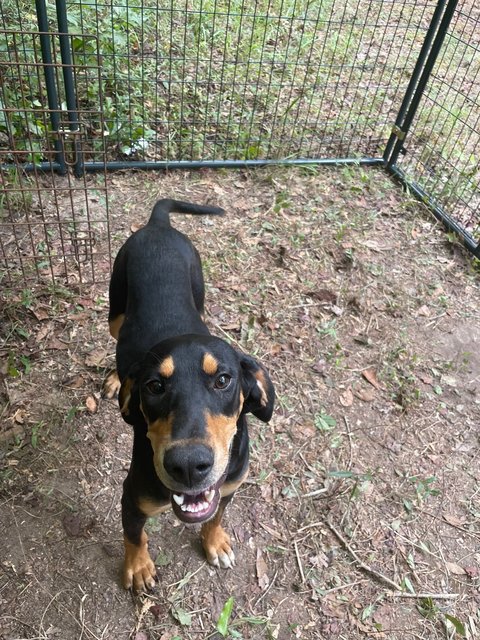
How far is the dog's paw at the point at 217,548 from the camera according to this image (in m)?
2.54

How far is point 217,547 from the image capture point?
2.57m

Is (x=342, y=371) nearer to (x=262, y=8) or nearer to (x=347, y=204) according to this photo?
(x=347, y=204)

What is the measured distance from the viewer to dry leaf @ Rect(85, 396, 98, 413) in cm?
312

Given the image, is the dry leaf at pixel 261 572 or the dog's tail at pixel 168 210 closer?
the dry leaf at pixel 261 572

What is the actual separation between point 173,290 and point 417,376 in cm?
199

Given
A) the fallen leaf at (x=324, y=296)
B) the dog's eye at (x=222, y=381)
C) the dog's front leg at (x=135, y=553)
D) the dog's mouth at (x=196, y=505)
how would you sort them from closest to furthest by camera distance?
the dog's mouth at (x=196, y=505), the dog's eye at (x=222, y=381), the dog's front leg at (x=135, y=553), the fallen leaf at (x=324, y=296)

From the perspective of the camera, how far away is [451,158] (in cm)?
570

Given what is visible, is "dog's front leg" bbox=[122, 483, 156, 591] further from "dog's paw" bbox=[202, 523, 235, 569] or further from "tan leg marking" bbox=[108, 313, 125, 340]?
"tan leg marking" bbox=[108, 313, 125, 340]

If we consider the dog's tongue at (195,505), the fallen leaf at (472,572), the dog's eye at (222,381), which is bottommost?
the fallen leaf at (472,572)

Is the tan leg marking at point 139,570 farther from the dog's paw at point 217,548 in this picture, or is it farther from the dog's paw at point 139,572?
the dog's paw at point 217,548

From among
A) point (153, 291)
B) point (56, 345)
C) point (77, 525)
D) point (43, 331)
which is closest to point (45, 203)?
point (43, 331)

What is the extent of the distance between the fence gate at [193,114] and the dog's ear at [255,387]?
2.05 m

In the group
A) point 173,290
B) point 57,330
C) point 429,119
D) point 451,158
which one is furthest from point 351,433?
point 429,119

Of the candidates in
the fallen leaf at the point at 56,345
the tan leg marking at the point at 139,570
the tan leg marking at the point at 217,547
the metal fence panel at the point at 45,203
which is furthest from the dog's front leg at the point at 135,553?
the metal fence panel at the point at 45,203
